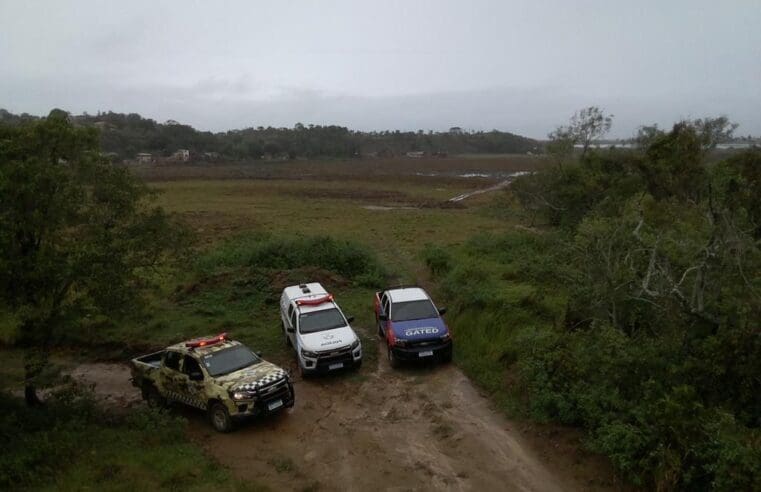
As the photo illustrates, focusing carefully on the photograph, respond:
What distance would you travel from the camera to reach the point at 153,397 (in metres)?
13.2

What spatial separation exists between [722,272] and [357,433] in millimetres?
7229

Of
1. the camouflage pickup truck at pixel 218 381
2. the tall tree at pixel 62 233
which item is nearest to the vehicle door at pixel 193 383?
the camouflage pickup truck at pixel 218 381

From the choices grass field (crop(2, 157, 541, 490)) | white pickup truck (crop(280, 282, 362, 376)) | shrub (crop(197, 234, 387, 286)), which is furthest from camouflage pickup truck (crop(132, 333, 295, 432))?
shrub (crop(197, 234, 387, 286))

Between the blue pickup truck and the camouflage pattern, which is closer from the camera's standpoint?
the camouflage pattern

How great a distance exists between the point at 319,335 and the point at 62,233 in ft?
20.2

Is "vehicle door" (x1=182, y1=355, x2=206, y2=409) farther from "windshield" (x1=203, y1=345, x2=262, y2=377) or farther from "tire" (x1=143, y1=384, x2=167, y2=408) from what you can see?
"tire" (x1=143, y1=384, x2=167, y2=408)

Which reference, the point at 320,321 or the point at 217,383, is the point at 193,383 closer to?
the point at 217,383

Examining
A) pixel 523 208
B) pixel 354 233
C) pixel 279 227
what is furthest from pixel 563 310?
pixel 279 227

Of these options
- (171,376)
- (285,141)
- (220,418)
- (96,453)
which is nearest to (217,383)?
(220,418)

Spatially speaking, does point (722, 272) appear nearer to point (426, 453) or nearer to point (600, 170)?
point (426, 453)

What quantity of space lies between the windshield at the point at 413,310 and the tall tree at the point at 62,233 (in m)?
6.08

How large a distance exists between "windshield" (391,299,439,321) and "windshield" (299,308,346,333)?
1.43 m

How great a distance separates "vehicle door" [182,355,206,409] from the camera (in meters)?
11.9

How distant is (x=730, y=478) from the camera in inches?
295
